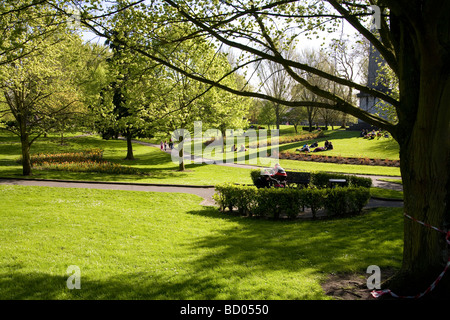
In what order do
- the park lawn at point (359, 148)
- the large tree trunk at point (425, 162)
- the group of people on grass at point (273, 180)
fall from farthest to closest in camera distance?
the park lawn at point (359, 148), the group of people on grass at point (273, 180), the large tree trunk at point (425, 162)

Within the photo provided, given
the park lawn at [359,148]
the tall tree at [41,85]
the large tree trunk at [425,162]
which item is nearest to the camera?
the large tree trunk at [425,162]

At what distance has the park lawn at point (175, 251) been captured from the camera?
187 inches

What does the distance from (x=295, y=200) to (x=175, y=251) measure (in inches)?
202

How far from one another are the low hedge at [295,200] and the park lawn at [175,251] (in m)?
0.58

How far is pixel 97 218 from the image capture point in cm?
934

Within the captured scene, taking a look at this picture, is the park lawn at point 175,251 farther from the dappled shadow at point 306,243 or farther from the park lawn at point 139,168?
Answer: the park lawn at point 139,168

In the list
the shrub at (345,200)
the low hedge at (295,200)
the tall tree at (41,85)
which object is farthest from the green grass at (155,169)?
the shrub at (345,200)

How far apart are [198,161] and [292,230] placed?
2133cm

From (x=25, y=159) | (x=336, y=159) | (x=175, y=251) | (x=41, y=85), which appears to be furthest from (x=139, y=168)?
(x=175, y=251)

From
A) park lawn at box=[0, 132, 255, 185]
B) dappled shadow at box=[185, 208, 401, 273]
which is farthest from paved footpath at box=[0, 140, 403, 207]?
dappled shadow at box=[185, 208, 401, 273]

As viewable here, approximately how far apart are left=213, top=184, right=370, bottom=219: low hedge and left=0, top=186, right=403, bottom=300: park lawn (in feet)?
1.90

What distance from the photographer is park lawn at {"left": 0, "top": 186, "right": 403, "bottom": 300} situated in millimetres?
4754

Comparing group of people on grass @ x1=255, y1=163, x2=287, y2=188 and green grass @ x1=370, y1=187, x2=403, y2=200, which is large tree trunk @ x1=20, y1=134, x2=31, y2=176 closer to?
group of people on grass @ x1=255, y1=163, x2=287, y2=188
